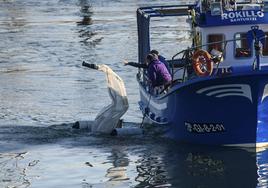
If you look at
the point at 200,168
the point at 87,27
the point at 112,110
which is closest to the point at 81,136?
the point at 112,110

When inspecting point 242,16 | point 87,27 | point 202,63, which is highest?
point 242,16

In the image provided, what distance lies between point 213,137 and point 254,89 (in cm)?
180

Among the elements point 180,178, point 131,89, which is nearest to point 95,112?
point 131,89

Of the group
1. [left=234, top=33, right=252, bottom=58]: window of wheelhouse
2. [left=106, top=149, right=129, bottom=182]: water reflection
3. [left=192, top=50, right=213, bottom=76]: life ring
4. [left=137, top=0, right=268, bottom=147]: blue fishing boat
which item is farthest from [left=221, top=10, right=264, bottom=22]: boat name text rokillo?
[left=106, top=149, right=129, bottom=182]: water reflection

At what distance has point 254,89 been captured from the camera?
17.6 metres

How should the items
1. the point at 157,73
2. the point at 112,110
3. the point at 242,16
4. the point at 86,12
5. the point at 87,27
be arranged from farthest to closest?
the point at 86,12, the point at 87,27, the point at 112,110, the point at 157,73, the point at 242,16

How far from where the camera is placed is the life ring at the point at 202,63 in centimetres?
1767

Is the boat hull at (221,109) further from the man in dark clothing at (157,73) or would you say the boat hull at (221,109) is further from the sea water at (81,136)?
the man in dark clothing at (157,73)

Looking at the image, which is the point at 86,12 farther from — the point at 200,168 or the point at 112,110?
the point at 200,168

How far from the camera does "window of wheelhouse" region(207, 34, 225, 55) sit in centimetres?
1912

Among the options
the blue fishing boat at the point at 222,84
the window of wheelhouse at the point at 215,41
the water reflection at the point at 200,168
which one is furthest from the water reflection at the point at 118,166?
the window of wheelhouse at the point at 215,41

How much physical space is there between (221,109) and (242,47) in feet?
5.62

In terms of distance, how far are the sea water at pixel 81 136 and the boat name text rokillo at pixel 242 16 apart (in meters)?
2.83

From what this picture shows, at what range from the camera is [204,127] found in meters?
18.7
